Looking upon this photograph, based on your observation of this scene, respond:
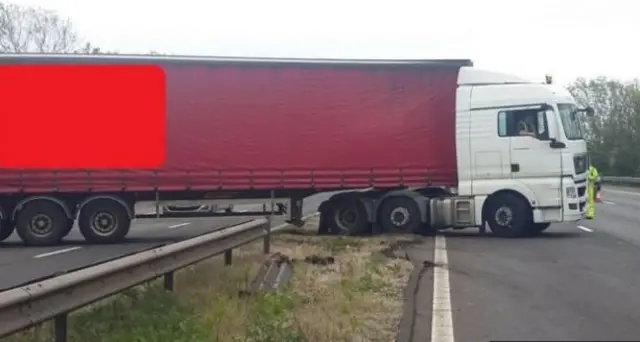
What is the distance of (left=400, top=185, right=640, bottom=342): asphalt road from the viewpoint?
8.33 meters

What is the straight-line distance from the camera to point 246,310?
8.73 m

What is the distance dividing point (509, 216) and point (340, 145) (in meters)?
3.81

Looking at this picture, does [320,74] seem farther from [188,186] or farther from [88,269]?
[88,269]

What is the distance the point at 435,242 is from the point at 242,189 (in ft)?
13.8

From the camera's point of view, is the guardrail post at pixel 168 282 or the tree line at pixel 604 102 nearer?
the guardrail post at pixel 168 282

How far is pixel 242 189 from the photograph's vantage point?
20.1m

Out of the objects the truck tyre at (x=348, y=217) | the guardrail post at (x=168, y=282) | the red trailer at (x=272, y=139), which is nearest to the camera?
the guardrail post at (x=168, y=282)

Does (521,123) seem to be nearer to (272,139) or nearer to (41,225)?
(272,139)

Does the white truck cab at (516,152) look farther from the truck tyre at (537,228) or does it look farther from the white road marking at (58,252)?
the white road marking at (58,252)

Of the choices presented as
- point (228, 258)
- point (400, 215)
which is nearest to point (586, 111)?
point (400, 215)

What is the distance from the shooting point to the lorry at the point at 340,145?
1977cm

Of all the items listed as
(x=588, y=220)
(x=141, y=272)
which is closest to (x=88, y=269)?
(x=141, y=272)

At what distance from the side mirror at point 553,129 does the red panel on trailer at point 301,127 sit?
1.96 meters

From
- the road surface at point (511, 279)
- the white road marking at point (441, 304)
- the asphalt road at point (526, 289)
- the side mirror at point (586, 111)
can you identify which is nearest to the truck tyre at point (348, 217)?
the road surface at point (511, 279)
